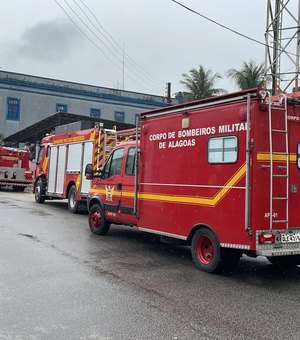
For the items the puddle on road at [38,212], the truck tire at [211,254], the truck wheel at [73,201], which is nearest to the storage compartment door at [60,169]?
the truck wheel at [73,201]

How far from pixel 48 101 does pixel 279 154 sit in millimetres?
35039

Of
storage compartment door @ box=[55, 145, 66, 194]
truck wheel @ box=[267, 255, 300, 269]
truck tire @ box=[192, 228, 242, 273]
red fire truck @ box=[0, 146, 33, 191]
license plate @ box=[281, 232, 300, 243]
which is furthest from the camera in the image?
red fire truck @ box=[0, 146, 33, 191]

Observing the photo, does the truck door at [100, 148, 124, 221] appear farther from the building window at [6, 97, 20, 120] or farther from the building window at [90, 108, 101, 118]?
the building window at [90, 108, 101, 118]

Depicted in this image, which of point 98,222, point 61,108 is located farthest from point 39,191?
point 61,108

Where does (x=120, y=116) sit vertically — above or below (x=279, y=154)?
above

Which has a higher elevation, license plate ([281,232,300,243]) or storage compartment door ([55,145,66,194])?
storage compartment door ([55,145,66,194])

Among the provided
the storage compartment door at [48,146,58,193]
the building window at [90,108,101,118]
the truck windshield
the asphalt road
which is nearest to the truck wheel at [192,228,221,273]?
the asphalt road

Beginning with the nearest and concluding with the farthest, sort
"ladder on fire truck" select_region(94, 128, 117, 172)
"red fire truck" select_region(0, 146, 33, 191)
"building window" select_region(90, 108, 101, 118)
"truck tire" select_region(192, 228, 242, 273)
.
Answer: "truck tire" select_region(192, 228, 242, 273) → "ladder on fire truck" select_region(94, 128, 117, 172) → "red fire truck" select_region(0, 146, 33, 191) → "building window" select_region(90, 108, 101, 118)

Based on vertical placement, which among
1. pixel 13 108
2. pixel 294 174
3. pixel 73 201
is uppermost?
pixel 13 108

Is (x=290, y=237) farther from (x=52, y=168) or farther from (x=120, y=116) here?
(x=120, y=116)

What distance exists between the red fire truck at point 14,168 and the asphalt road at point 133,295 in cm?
1992

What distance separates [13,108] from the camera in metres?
38.6

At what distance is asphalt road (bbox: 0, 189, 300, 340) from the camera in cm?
461

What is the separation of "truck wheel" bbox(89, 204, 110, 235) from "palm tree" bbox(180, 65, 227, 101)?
3158 centimetres
